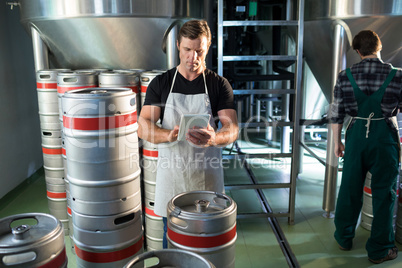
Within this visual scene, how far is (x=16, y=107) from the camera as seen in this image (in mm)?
4133

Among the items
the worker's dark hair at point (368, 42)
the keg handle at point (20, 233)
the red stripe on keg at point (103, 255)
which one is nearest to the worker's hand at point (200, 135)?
the red stripe on keg at point (103, 255)

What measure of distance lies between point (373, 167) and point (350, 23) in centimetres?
127

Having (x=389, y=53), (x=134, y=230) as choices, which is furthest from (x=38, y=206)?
(x=389, y=53)

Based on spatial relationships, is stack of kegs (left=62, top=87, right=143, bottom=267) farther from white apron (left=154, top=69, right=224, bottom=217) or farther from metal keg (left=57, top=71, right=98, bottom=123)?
metal keg (left=57, top=71, right=98, bottom=123)

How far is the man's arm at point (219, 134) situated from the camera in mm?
1735

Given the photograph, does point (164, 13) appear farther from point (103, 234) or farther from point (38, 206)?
point (38, 206)

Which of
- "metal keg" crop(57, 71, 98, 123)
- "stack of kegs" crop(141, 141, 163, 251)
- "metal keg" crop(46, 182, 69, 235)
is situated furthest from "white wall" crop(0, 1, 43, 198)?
"stack of kegs" crop(141, 141, 163, 251)

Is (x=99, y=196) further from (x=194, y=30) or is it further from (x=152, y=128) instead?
(x=194, y=30)

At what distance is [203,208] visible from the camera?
157 centimetres

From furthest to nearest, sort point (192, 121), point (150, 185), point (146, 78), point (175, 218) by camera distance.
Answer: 1. point (150, 185)
2. point (146, 78)
3. point (192, 121)
4. point (175, 218)

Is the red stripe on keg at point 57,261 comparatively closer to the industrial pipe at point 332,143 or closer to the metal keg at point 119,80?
the metal keg at point 119,80

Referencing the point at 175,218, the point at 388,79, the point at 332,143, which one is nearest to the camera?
the point at 175,218

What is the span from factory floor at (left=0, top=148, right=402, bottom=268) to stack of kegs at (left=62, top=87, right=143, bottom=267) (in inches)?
42.8

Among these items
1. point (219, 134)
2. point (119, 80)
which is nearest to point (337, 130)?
point (219, 134)
